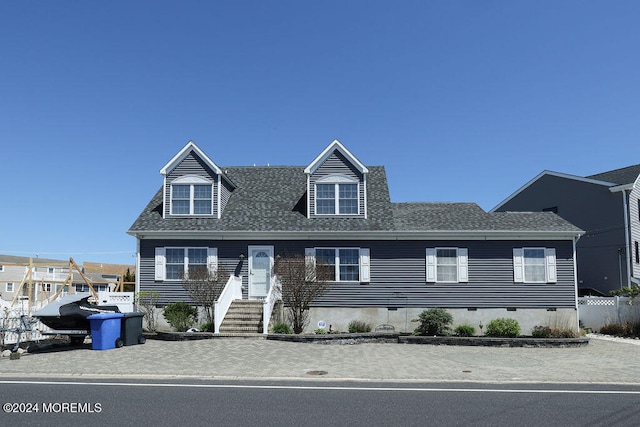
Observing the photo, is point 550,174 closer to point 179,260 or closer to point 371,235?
point 371,235

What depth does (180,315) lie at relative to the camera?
20.4 metres

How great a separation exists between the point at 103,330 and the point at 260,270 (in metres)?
7.77

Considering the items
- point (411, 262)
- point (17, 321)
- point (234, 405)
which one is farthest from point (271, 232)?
point (234, 405)

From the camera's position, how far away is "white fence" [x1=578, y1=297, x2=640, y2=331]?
22.3 metres

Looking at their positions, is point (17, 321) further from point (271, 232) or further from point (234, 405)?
point (234, 405)

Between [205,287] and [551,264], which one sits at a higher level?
[551,264]

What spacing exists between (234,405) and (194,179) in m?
16.0

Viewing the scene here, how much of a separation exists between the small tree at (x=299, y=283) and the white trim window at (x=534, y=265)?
8225 mm

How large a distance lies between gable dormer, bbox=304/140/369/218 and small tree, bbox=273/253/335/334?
339 cm

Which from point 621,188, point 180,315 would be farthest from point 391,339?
point 621,188

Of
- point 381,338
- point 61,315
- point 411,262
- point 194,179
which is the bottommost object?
point 381,338

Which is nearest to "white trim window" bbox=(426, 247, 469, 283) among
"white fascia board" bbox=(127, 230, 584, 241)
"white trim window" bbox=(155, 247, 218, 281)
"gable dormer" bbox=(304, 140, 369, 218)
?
"white fascia board" bbox=(127, 230, 584, 241)

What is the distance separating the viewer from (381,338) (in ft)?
60.5

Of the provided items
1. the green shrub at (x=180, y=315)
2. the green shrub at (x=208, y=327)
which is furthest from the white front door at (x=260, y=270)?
the green shrub at (x=208, y=327)
